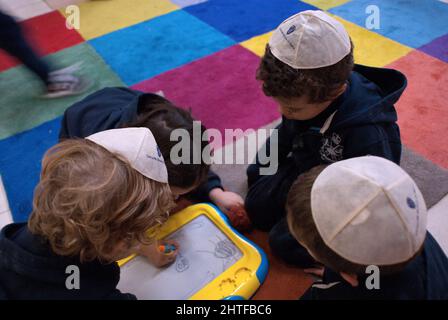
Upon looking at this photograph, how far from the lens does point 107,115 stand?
92cm

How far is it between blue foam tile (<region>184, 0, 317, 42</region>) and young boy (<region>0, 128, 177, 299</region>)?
1.25 meters

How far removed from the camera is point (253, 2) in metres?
1.95

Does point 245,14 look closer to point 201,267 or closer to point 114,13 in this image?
point 114,13

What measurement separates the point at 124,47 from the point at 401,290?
1562mm

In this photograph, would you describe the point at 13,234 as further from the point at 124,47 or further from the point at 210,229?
the point at 124,47

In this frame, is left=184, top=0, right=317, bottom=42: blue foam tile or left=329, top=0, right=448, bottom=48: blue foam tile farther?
left=184, top=0, right=317, bottom=42: blue foam tile

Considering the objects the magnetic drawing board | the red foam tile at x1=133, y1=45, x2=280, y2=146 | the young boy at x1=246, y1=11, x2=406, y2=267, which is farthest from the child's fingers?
the red foam tile at x1=133, y1=45, x2=280, y2=146

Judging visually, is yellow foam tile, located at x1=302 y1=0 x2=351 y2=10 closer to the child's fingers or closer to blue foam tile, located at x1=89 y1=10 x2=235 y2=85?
blue foam tile, located at x1=89 y1=10 x2=235 y2=85

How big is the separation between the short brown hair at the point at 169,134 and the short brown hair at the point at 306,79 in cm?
20

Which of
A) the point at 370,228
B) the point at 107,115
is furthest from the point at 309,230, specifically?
the point at 107,115

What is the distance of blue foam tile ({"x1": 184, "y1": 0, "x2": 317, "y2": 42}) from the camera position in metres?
1.75

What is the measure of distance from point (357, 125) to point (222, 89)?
75 centimetres

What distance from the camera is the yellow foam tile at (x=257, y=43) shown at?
161cm

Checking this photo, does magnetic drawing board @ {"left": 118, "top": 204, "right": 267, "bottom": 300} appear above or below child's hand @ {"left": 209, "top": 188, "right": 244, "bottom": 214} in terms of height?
below
